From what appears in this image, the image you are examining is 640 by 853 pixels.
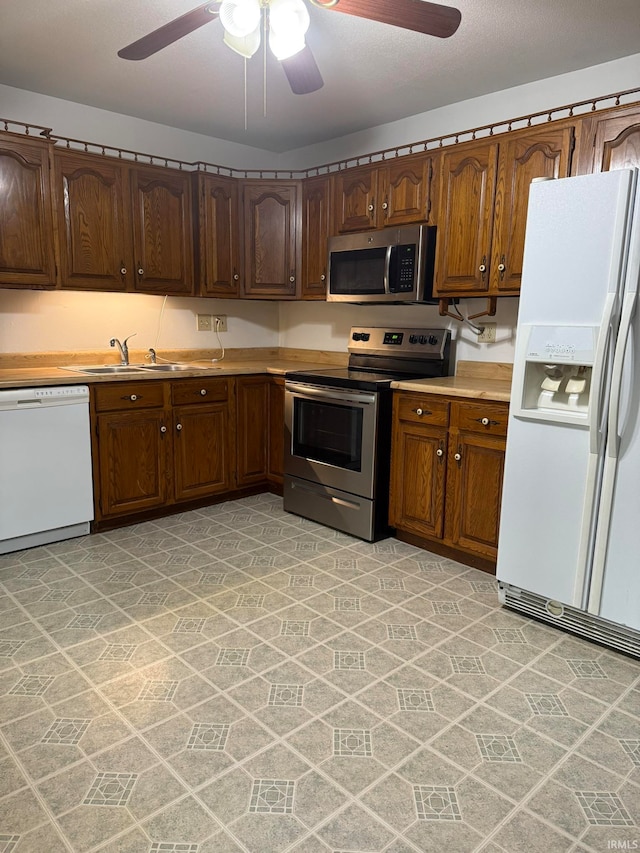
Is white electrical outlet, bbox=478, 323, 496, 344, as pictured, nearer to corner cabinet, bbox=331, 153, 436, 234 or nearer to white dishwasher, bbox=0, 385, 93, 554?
corner cabinet, bbox=331, 153, 436, 234

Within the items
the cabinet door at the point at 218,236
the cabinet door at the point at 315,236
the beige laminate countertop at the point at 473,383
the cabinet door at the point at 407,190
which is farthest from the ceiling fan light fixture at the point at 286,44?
the cabinet door at the point at 218,236

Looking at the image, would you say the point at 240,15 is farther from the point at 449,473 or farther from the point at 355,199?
the point at 449,473

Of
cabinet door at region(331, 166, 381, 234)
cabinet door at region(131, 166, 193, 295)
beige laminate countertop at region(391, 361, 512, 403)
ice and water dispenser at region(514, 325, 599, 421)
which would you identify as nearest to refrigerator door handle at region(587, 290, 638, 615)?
ice and water dispenser at region(514, 325, 599, 421)

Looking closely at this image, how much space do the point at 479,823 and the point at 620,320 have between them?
5.34 ft

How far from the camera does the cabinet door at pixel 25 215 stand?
119 inches

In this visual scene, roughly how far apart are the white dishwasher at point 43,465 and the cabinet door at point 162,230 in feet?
3.10

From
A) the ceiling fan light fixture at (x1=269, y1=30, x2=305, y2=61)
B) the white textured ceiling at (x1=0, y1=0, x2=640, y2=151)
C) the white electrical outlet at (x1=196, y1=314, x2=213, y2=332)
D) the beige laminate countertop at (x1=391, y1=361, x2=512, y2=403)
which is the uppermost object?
the white textured ceiling at (x1=0, y1=0, x2=640, y2=151)

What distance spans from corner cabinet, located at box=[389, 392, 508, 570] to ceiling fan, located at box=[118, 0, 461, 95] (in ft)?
5.06

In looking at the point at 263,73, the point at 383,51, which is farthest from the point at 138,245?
the point at 383,51

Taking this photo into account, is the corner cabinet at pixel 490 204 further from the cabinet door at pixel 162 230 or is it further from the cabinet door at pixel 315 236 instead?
the cabinet door at pixel 162 230

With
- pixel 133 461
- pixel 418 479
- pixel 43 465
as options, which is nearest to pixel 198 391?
pixel 133 461

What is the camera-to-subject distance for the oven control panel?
3465 millimetres

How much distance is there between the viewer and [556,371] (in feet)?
7.80

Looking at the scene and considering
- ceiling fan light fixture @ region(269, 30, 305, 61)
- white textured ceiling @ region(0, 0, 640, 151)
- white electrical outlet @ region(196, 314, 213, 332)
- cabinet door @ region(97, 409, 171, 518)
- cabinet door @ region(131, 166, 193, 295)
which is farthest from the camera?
white electrical outlet @ region(196, 314, 213, 332)
